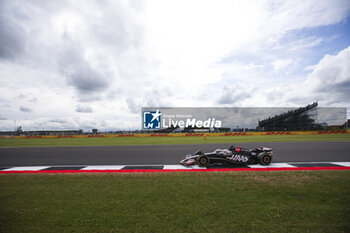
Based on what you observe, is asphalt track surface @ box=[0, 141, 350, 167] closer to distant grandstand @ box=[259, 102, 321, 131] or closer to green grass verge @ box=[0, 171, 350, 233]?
green grass verge @ box=[0, 171, 350, 233]

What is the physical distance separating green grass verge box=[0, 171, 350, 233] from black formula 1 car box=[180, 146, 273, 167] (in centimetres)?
161

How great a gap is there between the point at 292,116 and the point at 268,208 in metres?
55.7

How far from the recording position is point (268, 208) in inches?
130

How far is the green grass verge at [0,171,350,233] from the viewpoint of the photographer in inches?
110

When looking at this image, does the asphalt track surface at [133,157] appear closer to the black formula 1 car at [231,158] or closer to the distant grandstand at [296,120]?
the black formula 1 car at [231,158]

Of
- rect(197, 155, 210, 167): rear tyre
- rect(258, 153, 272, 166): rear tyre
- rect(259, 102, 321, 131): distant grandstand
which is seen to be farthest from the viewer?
rect(259, 102, 321, 131): distant grandstand

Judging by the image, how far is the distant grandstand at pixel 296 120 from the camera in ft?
147

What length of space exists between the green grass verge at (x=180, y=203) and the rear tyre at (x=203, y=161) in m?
1.52

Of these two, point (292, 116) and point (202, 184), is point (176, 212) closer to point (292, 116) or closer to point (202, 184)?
point (202, 184)

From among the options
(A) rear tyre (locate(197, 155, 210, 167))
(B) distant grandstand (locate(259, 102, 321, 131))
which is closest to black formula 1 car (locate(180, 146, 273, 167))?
(A) rear tyre (locate(197, 155, 210, 167))

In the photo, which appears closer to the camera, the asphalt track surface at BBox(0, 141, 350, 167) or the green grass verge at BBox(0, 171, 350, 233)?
the green grass verge at BBox(0, 171, 350, 233)

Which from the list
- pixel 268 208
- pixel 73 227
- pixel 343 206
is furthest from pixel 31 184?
pixel 343 206

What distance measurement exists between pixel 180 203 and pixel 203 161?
11.9ft

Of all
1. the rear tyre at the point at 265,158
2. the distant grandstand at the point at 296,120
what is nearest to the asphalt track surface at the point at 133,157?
the rear tyre at the point at 265,158
